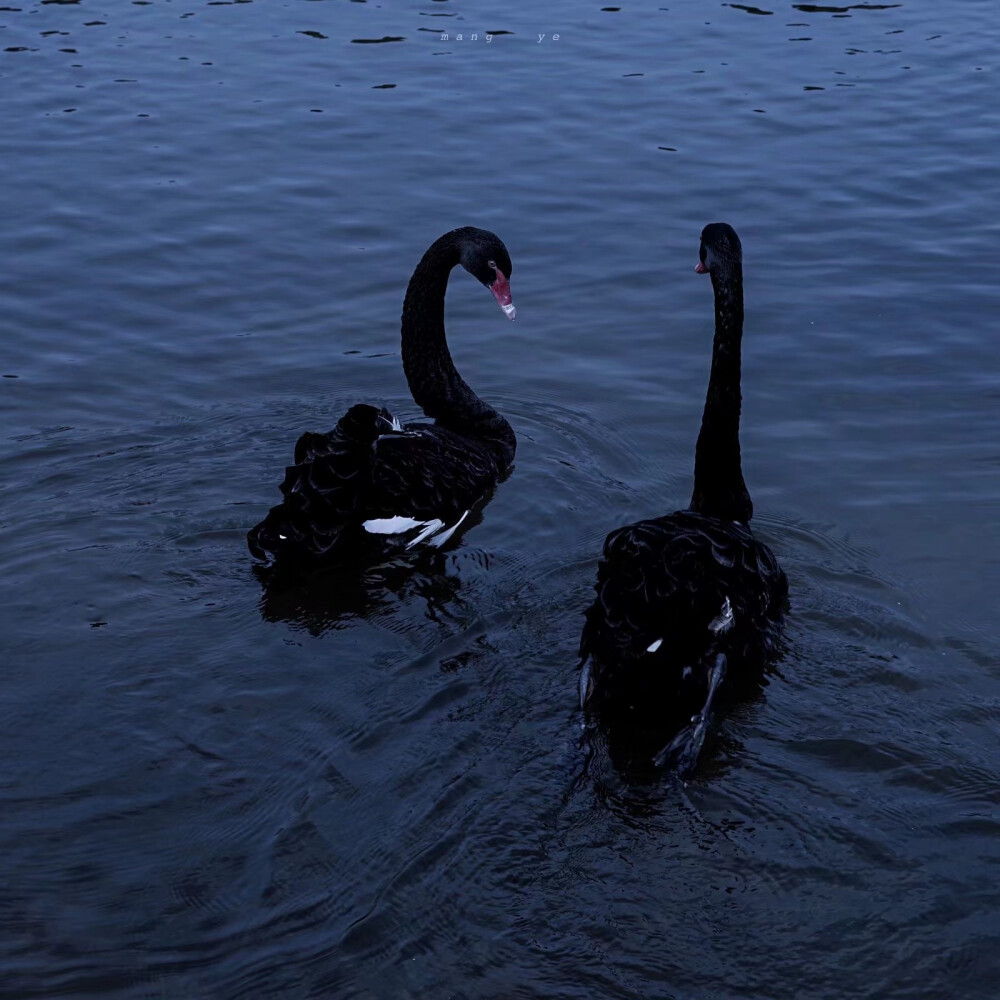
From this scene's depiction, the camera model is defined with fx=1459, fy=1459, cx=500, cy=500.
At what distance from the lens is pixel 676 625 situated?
5.21m

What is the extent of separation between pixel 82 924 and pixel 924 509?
457 centimetres

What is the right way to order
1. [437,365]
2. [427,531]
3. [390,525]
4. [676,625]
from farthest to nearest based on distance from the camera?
[437,365] < [427,531] < [390,525] < [676,625]

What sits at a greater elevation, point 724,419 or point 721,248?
point 721,248

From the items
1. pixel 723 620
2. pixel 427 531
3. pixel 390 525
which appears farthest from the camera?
pixel 427 531

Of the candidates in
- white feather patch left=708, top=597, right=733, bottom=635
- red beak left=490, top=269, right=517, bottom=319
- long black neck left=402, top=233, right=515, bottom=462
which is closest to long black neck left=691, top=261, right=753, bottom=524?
white feather patch left=708, top=597, right=733, bottom=635

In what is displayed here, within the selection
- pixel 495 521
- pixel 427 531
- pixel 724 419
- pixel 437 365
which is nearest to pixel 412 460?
pixel 427 531

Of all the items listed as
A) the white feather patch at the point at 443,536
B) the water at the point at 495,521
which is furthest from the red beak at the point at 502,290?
the white feather patch at the point at 443,536

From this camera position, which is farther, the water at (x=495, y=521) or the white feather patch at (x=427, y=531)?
the white feather patch at (x=427, y=531)

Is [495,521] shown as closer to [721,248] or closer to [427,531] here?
[427,531]

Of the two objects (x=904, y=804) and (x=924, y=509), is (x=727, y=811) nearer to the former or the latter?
(x=904, y=804)

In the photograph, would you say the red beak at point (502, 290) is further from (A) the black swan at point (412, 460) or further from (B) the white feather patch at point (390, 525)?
(B) the white feather patch at point (390, 525)

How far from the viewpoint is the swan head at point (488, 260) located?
8.14 meters

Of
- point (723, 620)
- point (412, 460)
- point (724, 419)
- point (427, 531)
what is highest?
point (724, 419)

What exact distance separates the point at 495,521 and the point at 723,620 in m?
2.18
